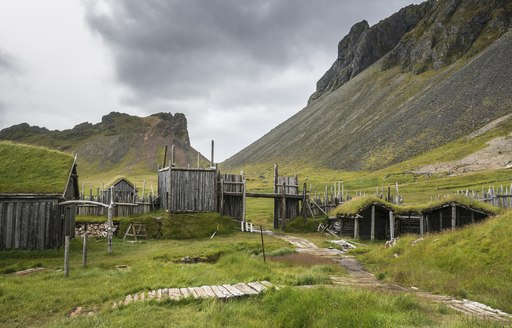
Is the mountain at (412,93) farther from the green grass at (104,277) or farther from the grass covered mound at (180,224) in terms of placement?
the green grass at (104,277)

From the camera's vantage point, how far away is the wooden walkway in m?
9.72

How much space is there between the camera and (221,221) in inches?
1141

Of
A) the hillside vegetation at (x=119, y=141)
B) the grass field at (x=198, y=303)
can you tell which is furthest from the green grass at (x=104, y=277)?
the hillside vegetation at (x=119, y=141)

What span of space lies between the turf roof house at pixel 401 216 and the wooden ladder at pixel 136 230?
48.5ft

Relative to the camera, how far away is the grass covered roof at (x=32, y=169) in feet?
63.8

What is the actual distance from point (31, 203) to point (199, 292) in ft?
43.6

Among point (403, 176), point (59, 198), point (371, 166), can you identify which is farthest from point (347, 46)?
point (59, 198)

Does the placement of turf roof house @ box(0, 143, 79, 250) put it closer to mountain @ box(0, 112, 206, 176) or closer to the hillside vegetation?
the hillside vegetation

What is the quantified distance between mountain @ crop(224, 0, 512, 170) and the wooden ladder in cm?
6029

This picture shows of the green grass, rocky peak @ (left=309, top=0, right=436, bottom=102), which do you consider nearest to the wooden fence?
the green grass

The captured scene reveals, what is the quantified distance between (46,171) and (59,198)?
8.23ft

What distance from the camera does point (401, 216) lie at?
2886cm

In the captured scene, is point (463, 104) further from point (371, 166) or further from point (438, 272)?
point (438, 272)

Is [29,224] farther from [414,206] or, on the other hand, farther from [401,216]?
[401,216]
